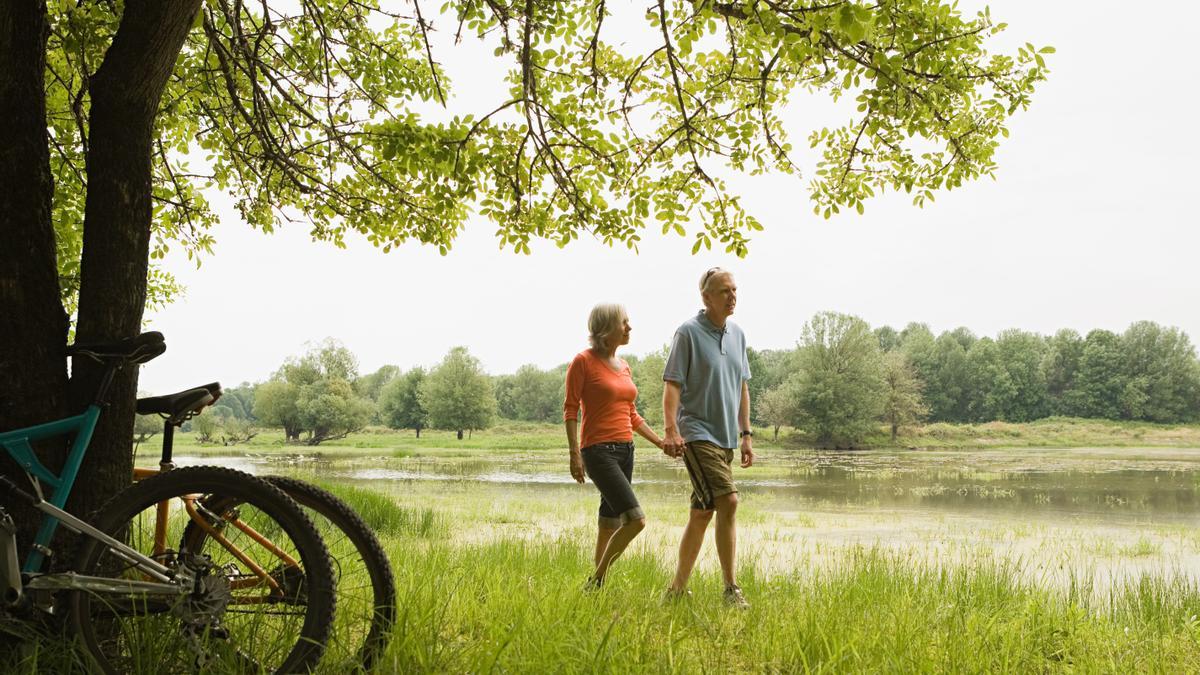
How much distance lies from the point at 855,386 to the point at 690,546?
174ft

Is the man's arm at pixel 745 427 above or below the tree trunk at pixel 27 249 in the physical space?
below

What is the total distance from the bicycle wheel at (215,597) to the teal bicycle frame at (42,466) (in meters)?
0.19

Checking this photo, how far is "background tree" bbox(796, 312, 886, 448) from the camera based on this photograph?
179ft

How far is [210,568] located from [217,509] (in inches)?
6.8

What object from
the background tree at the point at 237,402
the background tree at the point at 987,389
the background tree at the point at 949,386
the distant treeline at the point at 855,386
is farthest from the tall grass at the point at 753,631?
the background tree at the point at 237,402

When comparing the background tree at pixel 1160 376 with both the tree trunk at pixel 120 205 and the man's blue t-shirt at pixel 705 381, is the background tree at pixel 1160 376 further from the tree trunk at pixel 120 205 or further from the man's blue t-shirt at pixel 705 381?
the tree trunk at pixel 120 205

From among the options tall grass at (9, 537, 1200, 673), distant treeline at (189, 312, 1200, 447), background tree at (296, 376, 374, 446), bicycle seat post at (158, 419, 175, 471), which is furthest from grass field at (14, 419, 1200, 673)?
background tree at (296, 376, 374, 446)

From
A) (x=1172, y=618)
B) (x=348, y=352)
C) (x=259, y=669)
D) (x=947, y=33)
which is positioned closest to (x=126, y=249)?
(x=259, y=669)

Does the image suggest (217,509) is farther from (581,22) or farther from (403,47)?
(403,47)

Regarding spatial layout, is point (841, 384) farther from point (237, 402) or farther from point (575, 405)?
point (237, 402)

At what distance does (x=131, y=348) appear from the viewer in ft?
8.49

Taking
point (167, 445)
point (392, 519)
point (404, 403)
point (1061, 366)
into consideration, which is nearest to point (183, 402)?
point (167, 445)

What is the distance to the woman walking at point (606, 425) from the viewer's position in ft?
14.8

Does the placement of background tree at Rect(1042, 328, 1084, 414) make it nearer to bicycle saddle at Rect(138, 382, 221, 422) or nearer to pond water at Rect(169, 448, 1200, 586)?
pond water at Rect(169, 448, 1200, 586)
